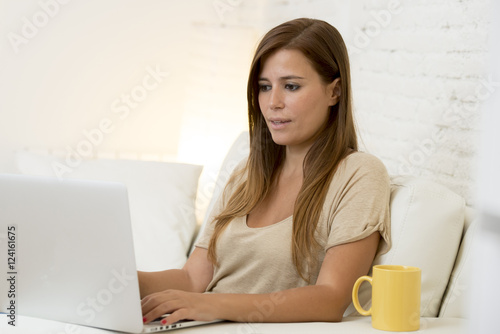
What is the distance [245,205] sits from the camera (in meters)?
1.49

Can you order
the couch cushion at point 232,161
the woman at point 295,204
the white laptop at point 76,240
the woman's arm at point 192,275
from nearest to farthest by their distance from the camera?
the white laptop at point 76,240, the woman at point 295,204, the woman's arm at point 192,275, the couch cushion at point 232,161

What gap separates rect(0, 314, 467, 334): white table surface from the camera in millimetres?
1044

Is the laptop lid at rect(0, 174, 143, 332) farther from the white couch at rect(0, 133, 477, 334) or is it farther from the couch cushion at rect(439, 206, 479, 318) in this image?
the couch cushion at rect(439, 206, 479, 318)

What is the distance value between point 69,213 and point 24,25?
2288 millimetres

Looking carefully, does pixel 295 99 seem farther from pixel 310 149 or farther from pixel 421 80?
pixel 421 80

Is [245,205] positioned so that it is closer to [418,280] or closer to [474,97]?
[418,280]

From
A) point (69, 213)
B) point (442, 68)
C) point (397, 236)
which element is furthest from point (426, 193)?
point (69, 213)

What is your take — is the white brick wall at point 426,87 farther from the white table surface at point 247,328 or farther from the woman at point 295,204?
the white table surface at point 247,328

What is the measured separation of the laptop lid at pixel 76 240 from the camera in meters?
0.95

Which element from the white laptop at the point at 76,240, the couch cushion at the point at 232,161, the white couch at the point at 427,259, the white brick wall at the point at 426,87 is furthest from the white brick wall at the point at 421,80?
the white laptop at the point at 76,240

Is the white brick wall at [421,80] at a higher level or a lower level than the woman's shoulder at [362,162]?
higher

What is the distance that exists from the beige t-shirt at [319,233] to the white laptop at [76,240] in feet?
1.36

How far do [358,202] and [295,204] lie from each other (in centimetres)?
15

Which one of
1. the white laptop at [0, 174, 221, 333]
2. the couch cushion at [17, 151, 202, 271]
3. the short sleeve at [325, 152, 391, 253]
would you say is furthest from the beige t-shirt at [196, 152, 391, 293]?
the couch cushion at [17, 151, 202, 271]
